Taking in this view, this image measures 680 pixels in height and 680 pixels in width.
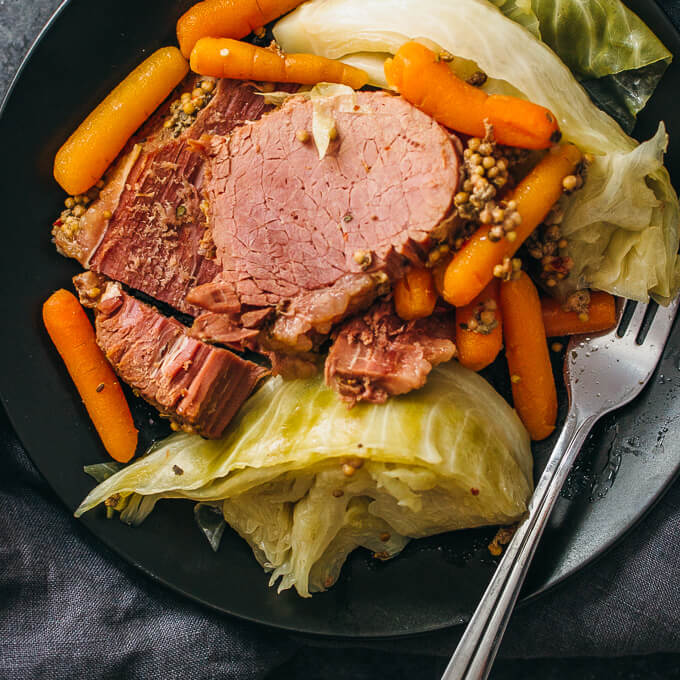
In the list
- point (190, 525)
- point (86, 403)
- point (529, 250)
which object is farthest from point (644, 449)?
point (86, 403)

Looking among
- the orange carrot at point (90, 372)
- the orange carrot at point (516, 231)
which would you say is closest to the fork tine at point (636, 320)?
the orange carrot at point (516, 231)

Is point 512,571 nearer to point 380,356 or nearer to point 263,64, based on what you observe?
point 380,356

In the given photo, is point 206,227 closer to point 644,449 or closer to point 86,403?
point 86,403

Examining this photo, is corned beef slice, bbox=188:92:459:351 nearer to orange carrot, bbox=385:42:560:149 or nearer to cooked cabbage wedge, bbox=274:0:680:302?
orange carrot, bbox=385:42:560:149

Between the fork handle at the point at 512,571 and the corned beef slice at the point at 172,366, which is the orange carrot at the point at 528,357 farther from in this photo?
the corned beef slice at the point at 172,366

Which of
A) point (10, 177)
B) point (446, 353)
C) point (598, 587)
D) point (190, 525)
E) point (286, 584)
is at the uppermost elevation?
point (10, 177)
